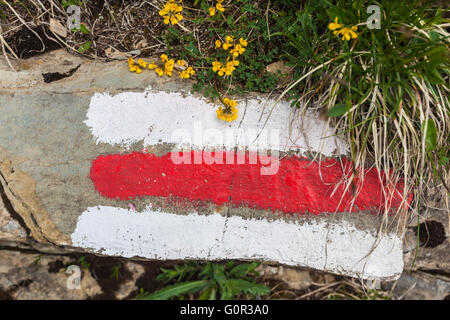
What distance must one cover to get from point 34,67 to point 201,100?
4.14 ft

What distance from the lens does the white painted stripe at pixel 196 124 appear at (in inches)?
84.1

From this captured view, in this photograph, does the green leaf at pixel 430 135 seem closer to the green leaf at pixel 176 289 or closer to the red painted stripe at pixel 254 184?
the red painted stripe at pixel 254 184

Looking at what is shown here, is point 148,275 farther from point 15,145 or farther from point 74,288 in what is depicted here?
point 15,145

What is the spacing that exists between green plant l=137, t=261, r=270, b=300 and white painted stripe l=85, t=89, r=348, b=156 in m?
0.87

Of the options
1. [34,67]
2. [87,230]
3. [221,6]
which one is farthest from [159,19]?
[87,230]

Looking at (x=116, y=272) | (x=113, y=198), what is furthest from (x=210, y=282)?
(x=113, y=198)

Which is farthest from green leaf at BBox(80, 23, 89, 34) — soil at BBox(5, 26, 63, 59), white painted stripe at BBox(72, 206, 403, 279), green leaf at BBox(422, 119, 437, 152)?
green leaf at BBox(422, 119, 437, 152)

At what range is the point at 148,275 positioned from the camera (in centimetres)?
242

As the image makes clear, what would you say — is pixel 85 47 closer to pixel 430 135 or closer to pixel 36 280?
pixel 36 280

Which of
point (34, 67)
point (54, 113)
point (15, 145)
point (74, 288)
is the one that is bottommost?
point (74, 288)

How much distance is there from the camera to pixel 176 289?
7.35 feet

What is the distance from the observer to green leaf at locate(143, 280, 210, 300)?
7.33ft

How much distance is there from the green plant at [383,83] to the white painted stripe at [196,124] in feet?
0.48

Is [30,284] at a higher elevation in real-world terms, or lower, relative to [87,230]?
lower
